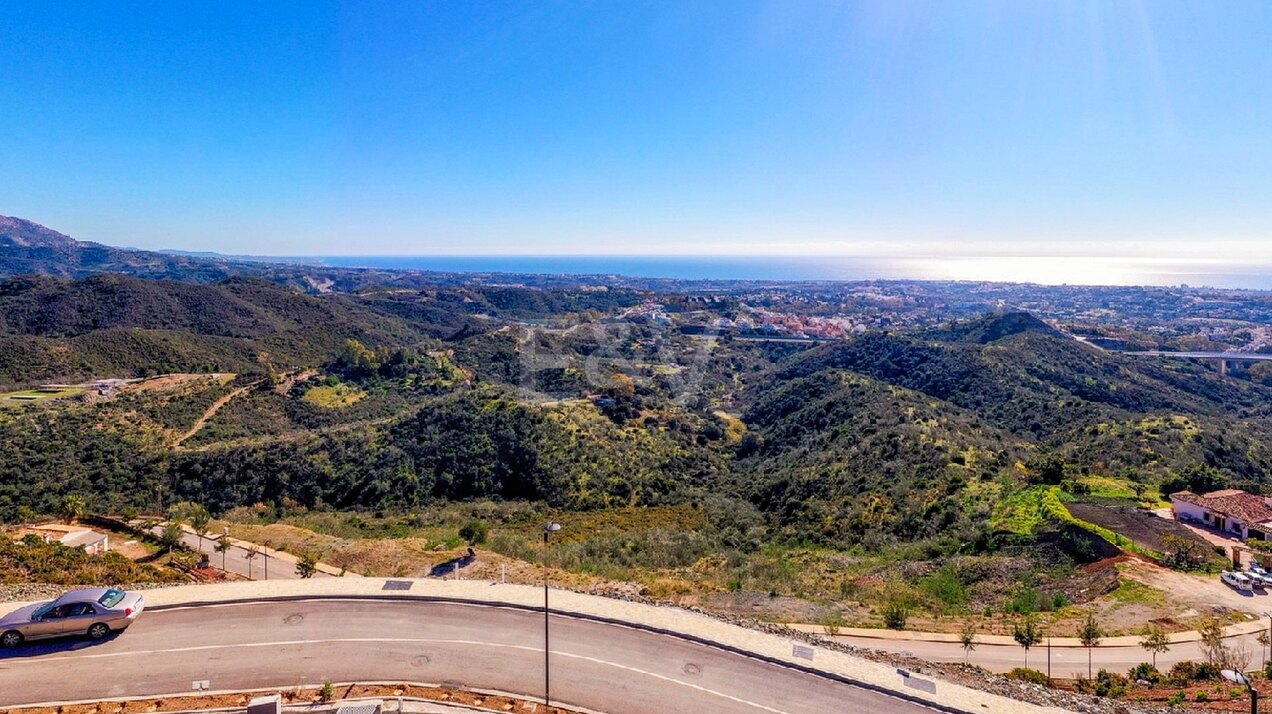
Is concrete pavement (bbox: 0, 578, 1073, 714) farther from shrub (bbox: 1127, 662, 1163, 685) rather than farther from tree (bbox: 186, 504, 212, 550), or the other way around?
tree (bbox: 186, 504, 212, 550)

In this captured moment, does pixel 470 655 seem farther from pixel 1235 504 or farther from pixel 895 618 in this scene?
pixel 1235 504

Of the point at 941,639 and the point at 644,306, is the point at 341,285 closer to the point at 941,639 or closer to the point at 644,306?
the point at 644,306

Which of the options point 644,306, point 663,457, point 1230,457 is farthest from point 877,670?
point 644,306

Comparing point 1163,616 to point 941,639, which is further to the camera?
point 1163,616

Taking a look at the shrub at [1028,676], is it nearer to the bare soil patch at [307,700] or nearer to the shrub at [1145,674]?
the shrub at [1145,674]

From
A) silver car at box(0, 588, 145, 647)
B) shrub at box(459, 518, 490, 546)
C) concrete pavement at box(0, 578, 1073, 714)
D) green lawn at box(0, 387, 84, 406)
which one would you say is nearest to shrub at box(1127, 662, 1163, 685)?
concrete pavement at box(0, 578, 1073, 714)

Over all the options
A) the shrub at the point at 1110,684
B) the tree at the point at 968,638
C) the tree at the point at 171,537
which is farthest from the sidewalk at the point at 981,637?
the tree at the point at 171,537

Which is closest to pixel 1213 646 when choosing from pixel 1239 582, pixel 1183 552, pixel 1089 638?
pixel 1089 638
